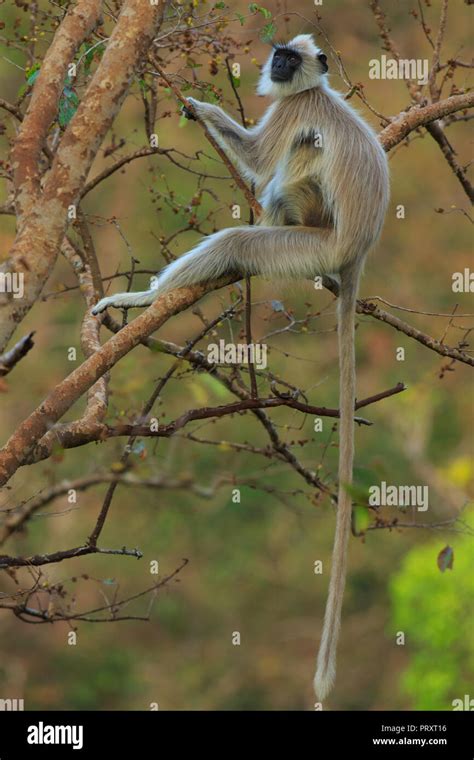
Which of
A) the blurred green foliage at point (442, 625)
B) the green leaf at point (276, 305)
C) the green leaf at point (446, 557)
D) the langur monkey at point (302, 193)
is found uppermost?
the langur monkey at point (302, 193)

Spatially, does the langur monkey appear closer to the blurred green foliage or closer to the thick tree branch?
the thick tree branch

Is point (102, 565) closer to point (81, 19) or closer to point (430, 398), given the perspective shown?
point (430, 398)

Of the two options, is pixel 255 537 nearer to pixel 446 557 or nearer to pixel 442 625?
pixel 442 625

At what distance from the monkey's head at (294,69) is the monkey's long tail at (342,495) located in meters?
0.88

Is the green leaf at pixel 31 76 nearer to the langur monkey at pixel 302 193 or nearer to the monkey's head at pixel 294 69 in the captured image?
the langur monkey at pixel 302 193

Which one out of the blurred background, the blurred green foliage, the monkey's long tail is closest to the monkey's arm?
the monkey's long tail

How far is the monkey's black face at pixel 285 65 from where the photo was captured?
4453 mm

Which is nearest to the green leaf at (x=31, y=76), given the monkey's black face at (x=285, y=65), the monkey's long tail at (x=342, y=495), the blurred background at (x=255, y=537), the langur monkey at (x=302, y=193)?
the langur monkey at (x=302, y=193)

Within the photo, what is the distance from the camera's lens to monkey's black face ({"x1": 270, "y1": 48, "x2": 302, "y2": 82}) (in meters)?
4.45

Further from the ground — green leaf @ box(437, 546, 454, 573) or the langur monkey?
the langur monkey

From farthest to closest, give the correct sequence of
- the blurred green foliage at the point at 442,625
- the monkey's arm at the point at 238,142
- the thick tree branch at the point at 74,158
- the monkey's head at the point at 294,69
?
the blurred green foliage at the point at 442,625 < the monkey's head at the point at 294,69 < the monkey's arm at the point at 238,142 < the thick tree branch at the point at 74,158

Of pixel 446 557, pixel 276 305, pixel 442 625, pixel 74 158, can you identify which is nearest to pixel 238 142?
pixel 276 305

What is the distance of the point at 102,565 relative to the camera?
651 inches

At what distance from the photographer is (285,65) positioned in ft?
14.6
